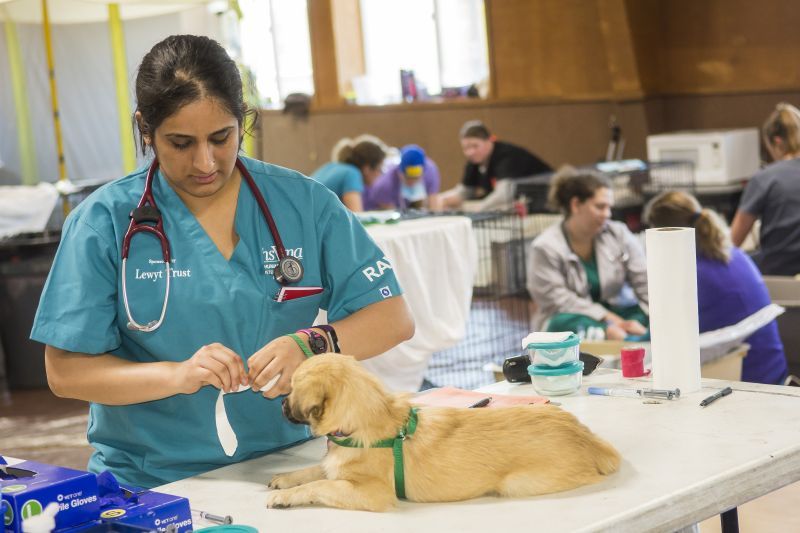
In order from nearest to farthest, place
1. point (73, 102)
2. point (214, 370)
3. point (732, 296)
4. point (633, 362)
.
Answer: point (214, 370) < point (633, 362) < point (732, 296) < point (73, 102)

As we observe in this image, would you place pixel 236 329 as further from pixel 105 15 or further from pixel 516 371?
pixel 105 15

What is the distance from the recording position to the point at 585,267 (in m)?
5.18

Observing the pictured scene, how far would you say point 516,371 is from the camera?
2.47 metres

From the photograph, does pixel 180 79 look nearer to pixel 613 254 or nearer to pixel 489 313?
pixel 613 254

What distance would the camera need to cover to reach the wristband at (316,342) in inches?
77.5

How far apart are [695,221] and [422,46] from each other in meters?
7.81

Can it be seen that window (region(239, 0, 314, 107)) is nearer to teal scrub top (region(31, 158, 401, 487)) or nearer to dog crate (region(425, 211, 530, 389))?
dog crate (region(425, 211, 530, 389))

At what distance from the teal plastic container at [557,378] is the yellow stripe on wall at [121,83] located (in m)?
3.80

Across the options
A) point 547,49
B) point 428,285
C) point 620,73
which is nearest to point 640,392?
point 428,285

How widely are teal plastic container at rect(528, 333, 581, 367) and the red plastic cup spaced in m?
0.15

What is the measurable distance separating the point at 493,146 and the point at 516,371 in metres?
7.07

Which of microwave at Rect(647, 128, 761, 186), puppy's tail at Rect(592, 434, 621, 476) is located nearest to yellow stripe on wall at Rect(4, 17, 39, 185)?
microwave at Rect(647, 128, 761, 186)

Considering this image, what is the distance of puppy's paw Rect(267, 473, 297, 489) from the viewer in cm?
188

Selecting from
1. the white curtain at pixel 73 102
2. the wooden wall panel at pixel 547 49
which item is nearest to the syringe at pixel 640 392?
the white curtain at pixel 73 102
